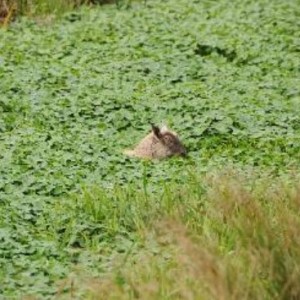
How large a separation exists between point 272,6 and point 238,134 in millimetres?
3996

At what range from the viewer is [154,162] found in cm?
663

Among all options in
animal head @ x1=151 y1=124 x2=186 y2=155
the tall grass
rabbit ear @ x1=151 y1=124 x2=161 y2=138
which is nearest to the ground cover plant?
the tall grass

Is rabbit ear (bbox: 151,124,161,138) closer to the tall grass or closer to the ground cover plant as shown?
the ground cover plant

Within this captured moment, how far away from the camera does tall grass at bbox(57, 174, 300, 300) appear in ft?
13.2

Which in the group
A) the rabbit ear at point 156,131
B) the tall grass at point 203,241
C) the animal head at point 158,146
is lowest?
the animal head at point 158,146

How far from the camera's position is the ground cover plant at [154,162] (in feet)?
14.6

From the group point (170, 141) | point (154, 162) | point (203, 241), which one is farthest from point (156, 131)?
point (203, 241)

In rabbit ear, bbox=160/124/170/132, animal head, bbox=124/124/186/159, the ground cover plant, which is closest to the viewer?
the ground cover plant

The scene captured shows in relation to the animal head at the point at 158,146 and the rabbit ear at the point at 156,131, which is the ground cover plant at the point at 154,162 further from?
the rabbit ear at the point at 156,131

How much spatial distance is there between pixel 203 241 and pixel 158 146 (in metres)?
2.08

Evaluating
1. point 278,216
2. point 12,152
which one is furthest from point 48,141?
point 278,216

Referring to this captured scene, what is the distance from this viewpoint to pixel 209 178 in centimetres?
577

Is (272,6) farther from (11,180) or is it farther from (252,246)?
(252,246)

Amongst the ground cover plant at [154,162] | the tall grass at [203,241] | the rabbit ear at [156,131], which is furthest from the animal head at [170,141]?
the tall grass at [203,241]
